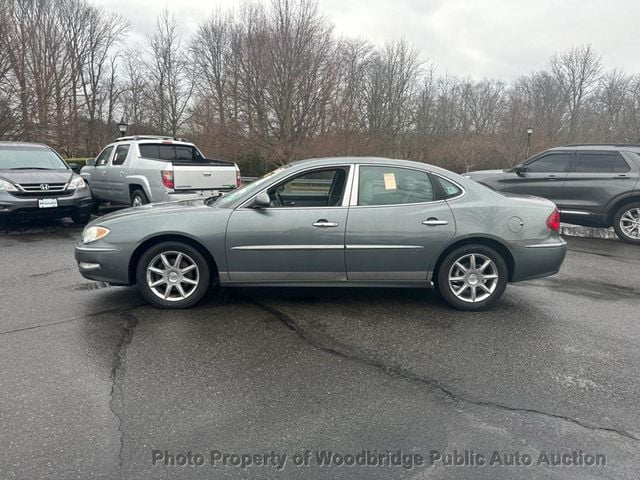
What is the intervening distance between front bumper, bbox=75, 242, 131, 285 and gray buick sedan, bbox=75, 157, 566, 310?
0.03 ft

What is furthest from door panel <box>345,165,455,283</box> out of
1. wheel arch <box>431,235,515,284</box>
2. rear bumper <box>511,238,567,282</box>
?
rear bumper <box>511,238,567,282</box>

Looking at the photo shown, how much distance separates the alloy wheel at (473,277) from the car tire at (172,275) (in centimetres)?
260

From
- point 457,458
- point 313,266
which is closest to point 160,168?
point 313,266

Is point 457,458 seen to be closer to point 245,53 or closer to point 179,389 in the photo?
point 179,389

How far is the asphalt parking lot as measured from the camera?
2.26 meters

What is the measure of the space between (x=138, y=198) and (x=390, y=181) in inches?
271

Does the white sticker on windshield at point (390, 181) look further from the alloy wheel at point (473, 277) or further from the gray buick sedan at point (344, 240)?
the alloy wheel at point (473, 277)

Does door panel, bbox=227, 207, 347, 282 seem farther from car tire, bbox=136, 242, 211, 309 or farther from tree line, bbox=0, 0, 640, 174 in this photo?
tree line, bbox=0, 0, 640, 174

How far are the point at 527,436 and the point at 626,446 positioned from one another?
53 centimetres

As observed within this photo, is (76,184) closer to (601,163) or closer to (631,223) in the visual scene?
(601,163)

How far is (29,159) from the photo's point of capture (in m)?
8.88

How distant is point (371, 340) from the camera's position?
366 centimetres

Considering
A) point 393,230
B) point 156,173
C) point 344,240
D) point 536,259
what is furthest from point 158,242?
point 156,173

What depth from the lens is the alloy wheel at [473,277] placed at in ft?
14.2
